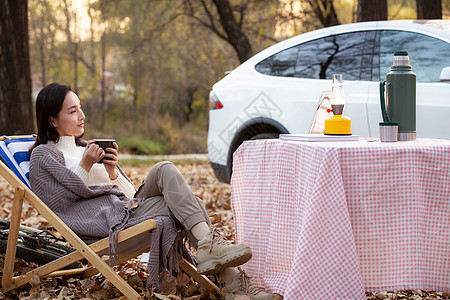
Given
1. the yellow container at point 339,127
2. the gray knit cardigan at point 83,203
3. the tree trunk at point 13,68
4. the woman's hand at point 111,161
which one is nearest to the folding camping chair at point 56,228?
the gray knit cardigan at point 83,203

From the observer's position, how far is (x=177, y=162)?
43.4ft

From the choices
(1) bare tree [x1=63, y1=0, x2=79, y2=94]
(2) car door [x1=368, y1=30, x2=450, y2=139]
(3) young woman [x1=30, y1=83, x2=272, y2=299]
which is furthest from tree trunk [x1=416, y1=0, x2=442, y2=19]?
(1) bare tree [x1=63, y1=0, x2=79, y2=94]

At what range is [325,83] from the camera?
217 inches

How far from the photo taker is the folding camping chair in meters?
3.06

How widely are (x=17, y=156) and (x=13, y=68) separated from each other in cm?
421

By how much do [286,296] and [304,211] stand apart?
1.28ft

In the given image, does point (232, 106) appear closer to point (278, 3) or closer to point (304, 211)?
point (304, 211)

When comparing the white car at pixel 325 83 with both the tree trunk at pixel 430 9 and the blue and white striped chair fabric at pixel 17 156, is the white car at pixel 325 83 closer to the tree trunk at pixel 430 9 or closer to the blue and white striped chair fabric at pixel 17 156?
the blue and white striped chair fabric at pixel 17 156

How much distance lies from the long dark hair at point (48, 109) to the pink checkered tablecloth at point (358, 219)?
150cm

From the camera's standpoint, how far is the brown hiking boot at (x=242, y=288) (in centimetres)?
296

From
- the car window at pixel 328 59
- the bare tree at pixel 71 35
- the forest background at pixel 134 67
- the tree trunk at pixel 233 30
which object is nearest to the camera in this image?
the car window at pixel 328 59

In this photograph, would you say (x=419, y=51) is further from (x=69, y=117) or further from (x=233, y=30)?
(x=233, y=30)

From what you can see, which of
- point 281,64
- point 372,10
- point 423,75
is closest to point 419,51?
point 423,75

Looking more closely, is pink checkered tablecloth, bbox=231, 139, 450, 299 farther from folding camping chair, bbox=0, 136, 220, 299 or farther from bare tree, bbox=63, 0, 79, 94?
bare tree, bbox=63, 0, 79, 94
